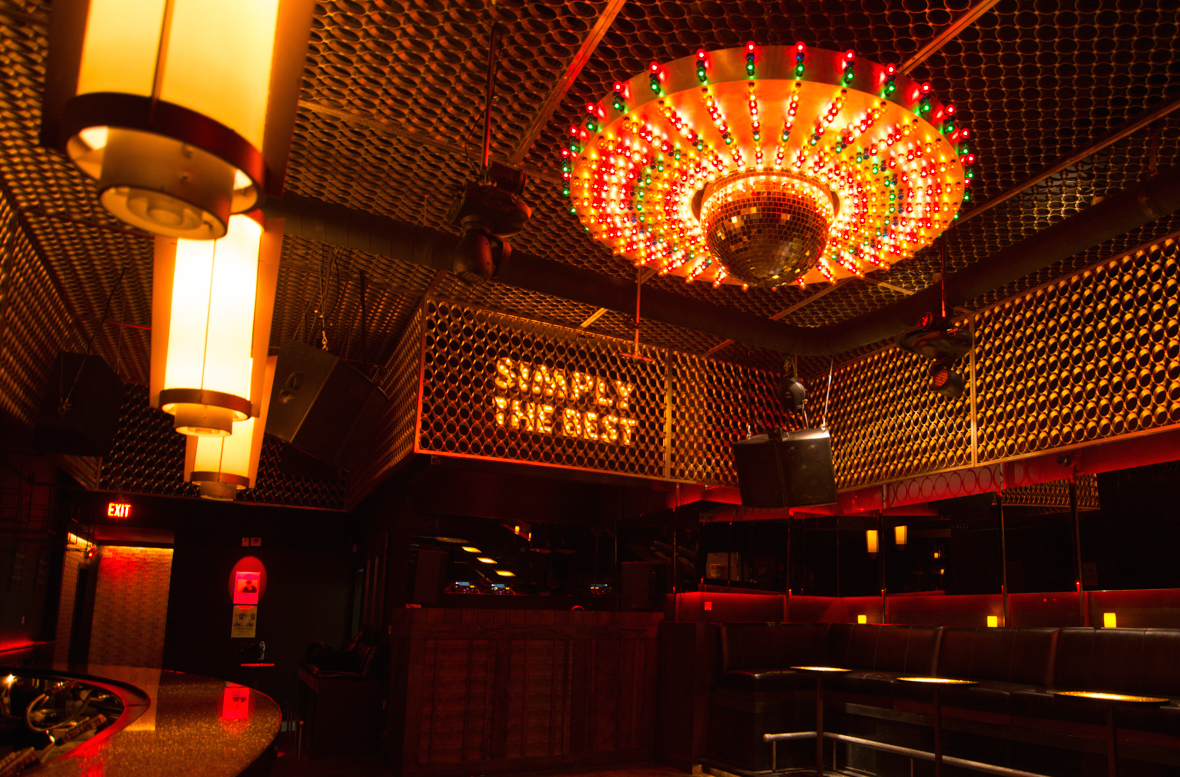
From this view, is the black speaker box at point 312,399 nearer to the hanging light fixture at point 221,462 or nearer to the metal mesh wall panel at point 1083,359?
the hanging light fixture at point 221,462

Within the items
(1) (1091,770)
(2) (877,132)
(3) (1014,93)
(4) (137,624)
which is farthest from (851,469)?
(4) (137,624)

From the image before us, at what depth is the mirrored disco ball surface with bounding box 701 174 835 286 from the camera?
340 cm

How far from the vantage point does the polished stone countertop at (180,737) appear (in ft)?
4.71

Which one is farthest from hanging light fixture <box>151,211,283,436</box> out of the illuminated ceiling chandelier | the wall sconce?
the wall sconce

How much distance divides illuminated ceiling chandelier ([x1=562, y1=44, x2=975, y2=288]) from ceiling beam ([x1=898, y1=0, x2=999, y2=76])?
0.49 m

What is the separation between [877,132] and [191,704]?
3193 millimetres

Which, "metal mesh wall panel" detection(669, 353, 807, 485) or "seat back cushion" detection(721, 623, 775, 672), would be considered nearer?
"seat back cushion" detection(721, 623, 775, 672)

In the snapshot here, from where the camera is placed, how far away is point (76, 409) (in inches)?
218

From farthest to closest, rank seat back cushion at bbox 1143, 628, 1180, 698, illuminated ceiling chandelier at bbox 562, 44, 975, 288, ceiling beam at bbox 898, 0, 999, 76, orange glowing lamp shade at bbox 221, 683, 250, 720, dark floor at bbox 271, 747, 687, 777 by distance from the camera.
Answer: dark floor at bbox 271, 747, 687, 777 < seat back cushion at bbox 1143, 628, 1180, 698 < ceiling beam at bbox 898, 0, 999, 76 < illuminated ceiling chandelier at bbox 562, 44, 975, 288 < orange glowing lamp shade at bbox 221, 683, 250, 720

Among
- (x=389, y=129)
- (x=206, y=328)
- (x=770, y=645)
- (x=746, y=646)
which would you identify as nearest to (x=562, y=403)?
(x=746, y=646)

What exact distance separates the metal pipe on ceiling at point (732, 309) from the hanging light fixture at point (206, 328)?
76.5 inches

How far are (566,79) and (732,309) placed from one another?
110 inches

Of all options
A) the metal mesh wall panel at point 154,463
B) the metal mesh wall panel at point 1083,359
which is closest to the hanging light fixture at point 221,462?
the metal mesh wall panel at point 1083,359

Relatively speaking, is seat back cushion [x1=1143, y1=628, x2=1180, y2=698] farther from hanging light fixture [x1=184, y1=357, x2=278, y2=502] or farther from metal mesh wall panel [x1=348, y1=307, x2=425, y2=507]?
hanging light fixture [x1=184, y1=357, x2=278, y2=502]
